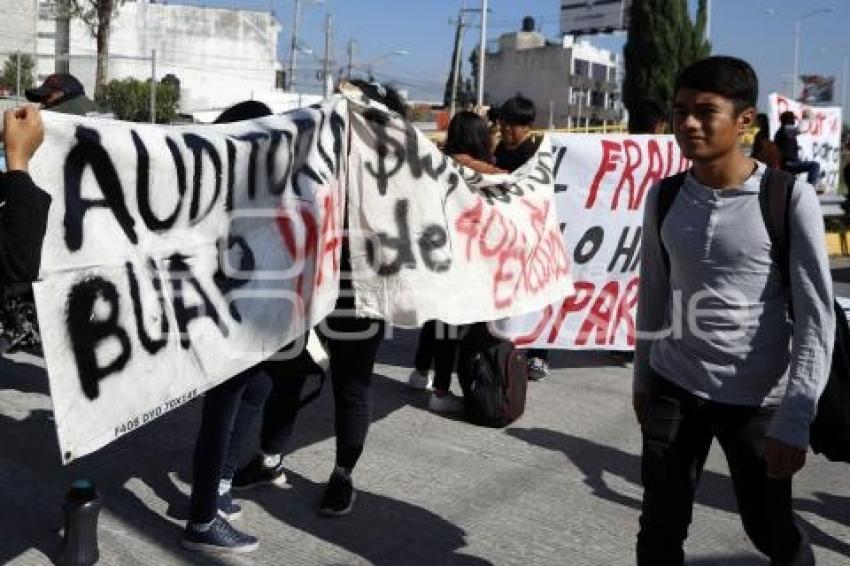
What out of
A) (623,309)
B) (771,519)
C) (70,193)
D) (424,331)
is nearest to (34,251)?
(70,193)

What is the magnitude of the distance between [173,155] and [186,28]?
6351 centimetres

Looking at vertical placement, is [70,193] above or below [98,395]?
above

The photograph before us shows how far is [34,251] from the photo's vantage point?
2.42 m

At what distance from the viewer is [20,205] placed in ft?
7.85

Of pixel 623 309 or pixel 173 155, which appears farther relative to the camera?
pixel 623 309

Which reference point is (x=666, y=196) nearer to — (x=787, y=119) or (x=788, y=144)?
(x=787, y=119)

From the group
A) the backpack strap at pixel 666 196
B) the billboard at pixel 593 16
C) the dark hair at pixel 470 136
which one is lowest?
the backpack strap at pixel 666 196

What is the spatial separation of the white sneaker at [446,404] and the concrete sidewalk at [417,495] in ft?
0.22

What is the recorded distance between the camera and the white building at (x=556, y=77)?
3196 inches

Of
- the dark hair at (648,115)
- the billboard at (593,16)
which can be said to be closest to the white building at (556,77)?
the billboard at (593,16)

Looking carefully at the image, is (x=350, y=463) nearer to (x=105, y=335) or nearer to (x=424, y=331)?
(x=105, y=335)

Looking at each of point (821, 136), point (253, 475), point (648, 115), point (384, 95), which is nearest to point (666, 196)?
point (384, 95)

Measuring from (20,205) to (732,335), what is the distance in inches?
76.7

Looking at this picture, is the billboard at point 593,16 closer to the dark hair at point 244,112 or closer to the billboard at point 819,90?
the billboard at point 819,90
